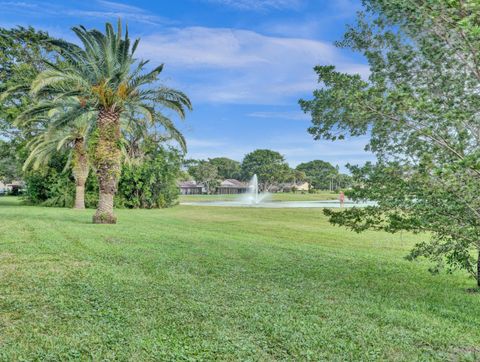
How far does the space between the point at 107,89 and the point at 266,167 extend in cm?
7698

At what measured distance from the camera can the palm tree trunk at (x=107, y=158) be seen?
51.9 feet

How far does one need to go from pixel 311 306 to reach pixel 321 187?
10817 centimetres

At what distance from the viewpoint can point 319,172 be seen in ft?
377

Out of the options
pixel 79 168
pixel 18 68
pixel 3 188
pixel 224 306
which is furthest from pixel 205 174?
pixel 224 306

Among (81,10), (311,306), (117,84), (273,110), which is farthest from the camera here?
(273,110)

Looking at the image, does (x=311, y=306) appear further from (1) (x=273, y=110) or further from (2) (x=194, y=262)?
(1) (x=273, y=110)

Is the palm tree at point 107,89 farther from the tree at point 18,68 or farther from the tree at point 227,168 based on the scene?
the tree at point 227,168

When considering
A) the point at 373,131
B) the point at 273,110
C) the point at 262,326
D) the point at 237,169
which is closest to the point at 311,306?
the point at 262,326

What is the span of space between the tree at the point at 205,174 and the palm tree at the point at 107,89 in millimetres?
72994

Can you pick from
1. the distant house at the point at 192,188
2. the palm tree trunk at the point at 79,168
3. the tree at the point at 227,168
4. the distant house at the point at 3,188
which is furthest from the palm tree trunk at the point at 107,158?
the tree at the point at 227,168

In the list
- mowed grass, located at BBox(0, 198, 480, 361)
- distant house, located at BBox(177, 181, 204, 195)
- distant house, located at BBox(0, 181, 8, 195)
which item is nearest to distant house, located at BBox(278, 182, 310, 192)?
distant house, located at BBox(177, 181, 204, 195)

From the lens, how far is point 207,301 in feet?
17.3

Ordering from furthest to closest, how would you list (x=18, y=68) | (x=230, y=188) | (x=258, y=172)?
(x=230, y=188), (x=258, y=172), (x=18, y=68)

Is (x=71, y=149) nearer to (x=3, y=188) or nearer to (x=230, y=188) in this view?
(x=3, y=188)
